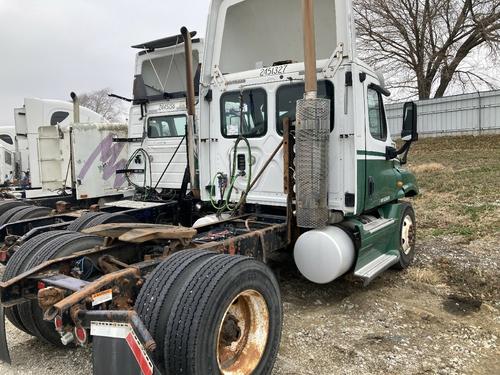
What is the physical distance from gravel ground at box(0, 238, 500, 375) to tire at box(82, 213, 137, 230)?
1377 millimetres

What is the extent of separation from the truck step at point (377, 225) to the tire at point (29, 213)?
495 cm

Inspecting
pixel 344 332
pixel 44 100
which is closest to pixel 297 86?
pixel 344 332

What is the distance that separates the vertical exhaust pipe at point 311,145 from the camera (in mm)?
4578

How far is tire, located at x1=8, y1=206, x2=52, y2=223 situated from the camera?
6994mm

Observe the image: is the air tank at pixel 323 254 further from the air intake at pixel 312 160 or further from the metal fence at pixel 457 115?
the metal fence at pixel 457 115

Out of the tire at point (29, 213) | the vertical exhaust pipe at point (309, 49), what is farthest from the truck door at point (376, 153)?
the tire at point (29, 213)

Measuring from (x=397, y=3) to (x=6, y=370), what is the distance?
28690mm

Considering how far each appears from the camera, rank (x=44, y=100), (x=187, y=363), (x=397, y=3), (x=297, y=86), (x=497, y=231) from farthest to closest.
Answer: (x=397, y=3) < (x=44, y=100) < (x=497, y=231) < (x=297, y=86) < (x=187, y=363)

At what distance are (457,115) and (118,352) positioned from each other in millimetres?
25394

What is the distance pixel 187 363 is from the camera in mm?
2623

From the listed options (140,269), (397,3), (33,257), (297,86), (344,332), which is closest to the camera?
(140,269)

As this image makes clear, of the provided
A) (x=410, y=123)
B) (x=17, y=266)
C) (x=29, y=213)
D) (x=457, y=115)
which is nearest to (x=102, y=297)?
(x=17, y=266)

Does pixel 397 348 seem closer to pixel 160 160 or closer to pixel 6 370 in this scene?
pixel 6 370

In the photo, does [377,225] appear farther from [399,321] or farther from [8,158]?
[8,158]
